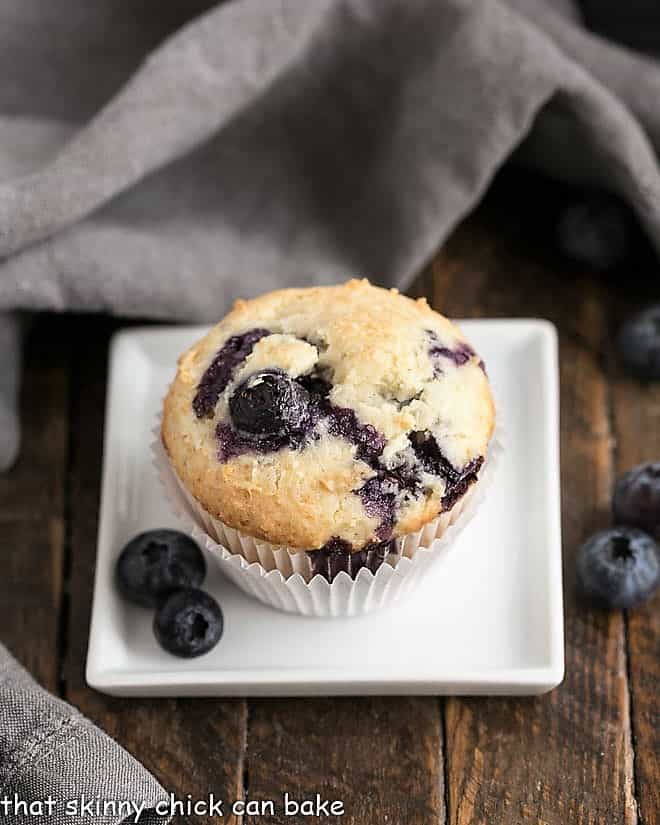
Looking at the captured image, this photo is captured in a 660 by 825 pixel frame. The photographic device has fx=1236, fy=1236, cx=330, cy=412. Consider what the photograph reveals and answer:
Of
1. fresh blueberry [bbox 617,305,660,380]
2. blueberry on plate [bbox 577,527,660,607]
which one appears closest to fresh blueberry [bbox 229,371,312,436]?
blueberry on plate [bbox 577,527,660,607]

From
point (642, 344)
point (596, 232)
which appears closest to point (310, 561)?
point (642, 344)

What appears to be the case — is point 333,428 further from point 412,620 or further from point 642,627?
point 642,627

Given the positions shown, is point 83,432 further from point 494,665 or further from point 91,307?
point 494,665

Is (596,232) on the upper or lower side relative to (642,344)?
upper

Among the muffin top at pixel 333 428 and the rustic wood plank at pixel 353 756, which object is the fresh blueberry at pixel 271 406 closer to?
the muffin top at pixel 333 428

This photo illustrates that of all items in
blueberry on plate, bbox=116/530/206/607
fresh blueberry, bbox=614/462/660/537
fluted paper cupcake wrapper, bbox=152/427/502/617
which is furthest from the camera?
fresh blueberry, bbox=614/462/660/537

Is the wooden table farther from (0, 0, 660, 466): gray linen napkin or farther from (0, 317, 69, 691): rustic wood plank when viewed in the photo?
(0, 0, 660, 466): gray linen napkin
